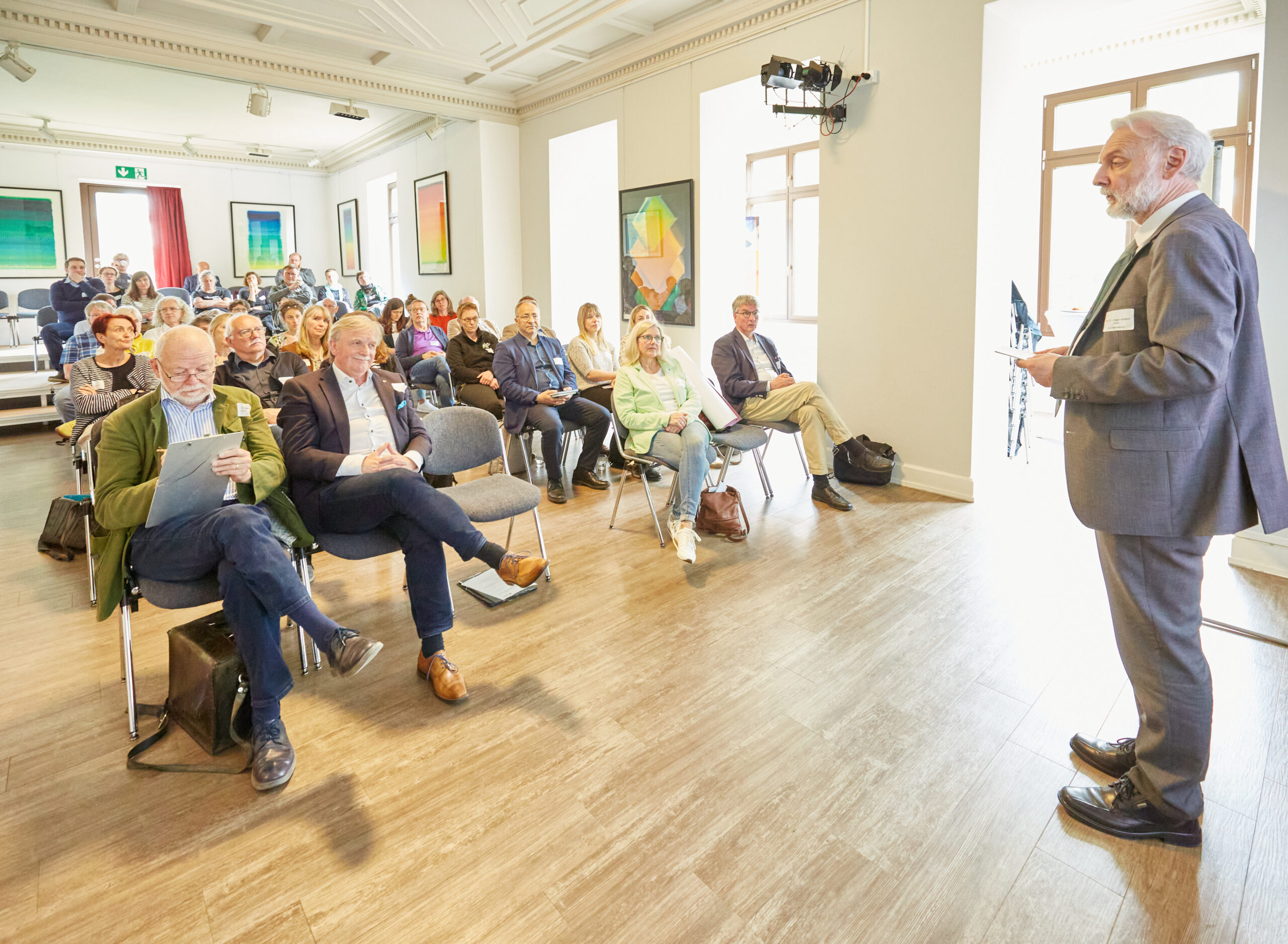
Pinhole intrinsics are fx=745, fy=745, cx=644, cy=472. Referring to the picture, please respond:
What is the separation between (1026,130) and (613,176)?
4634 millimetres

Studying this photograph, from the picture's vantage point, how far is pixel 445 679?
267 cm

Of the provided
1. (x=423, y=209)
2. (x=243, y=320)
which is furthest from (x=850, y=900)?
(x=423, y=209)

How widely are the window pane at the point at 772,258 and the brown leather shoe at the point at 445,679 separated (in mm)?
7964

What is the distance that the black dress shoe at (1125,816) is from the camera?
1918 mm

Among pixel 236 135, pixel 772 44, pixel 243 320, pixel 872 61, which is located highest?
pixel 236 135

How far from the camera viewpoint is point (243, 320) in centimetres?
433

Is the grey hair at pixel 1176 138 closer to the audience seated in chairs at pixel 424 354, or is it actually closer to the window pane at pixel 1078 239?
the audience seated in chairs at pixel 424 354

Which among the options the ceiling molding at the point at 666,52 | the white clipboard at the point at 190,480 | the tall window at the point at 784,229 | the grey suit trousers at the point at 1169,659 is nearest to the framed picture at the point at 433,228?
the ceiling molding at the point at 666,52

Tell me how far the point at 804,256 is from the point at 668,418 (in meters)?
6.12

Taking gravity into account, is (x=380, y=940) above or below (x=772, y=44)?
below

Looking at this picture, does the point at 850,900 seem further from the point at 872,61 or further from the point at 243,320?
the point at 872,61

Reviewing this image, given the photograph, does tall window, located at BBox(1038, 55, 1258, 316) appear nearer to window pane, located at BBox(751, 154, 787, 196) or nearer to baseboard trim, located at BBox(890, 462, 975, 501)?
baseboard trim, located at BBox(890, 462, 975, 501)

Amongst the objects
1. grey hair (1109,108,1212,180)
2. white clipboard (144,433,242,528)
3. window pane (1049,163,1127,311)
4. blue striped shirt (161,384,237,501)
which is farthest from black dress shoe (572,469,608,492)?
window pane (1049,163,1127,311)

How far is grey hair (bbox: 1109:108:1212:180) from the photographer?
1.83 metres
